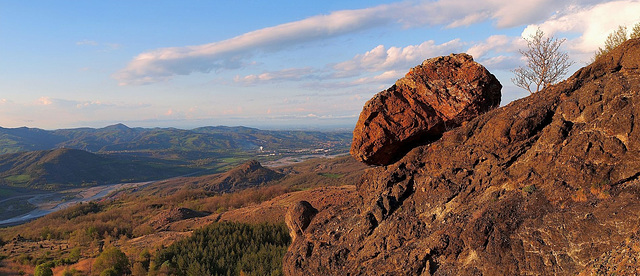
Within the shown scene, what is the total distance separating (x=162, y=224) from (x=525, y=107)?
42.8 meters

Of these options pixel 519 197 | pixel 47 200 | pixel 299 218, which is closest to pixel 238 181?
pixel 47 200

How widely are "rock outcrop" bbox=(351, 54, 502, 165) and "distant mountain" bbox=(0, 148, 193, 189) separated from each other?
168 metres

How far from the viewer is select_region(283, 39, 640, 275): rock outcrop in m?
6.83

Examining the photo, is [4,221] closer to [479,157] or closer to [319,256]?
[319,256]

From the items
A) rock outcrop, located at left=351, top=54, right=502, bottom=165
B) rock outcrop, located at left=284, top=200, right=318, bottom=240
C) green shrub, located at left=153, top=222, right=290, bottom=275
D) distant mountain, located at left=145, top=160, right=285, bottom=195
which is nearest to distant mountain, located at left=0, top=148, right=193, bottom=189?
distant mountain, located at left=145, top=160, right=285, bottom=195

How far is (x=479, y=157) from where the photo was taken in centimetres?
1013

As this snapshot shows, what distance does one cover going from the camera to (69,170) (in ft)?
510

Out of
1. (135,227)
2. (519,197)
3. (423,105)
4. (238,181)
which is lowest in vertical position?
(238,181)

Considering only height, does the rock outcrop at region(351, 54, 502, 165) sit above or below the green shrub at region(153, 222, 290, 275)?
above

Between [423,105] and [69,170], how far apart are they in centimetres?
19199

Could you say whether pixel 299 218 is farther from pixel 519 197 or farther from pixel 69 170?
pixel 69 170

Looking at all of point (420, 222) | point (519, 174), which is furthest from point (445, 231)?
point (519, 174)

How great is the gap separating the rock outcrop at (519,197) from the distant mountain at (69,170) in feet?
554

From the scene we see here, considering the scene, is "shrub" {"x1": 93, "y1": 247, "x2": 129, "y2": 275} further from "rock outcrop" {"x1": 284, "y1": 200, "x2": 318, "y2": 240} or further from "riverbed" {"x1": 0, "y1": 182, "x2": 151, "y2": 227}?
"riverbed" {"x1": 0, "y1": 182, "x2": 151, "y2": 227}
